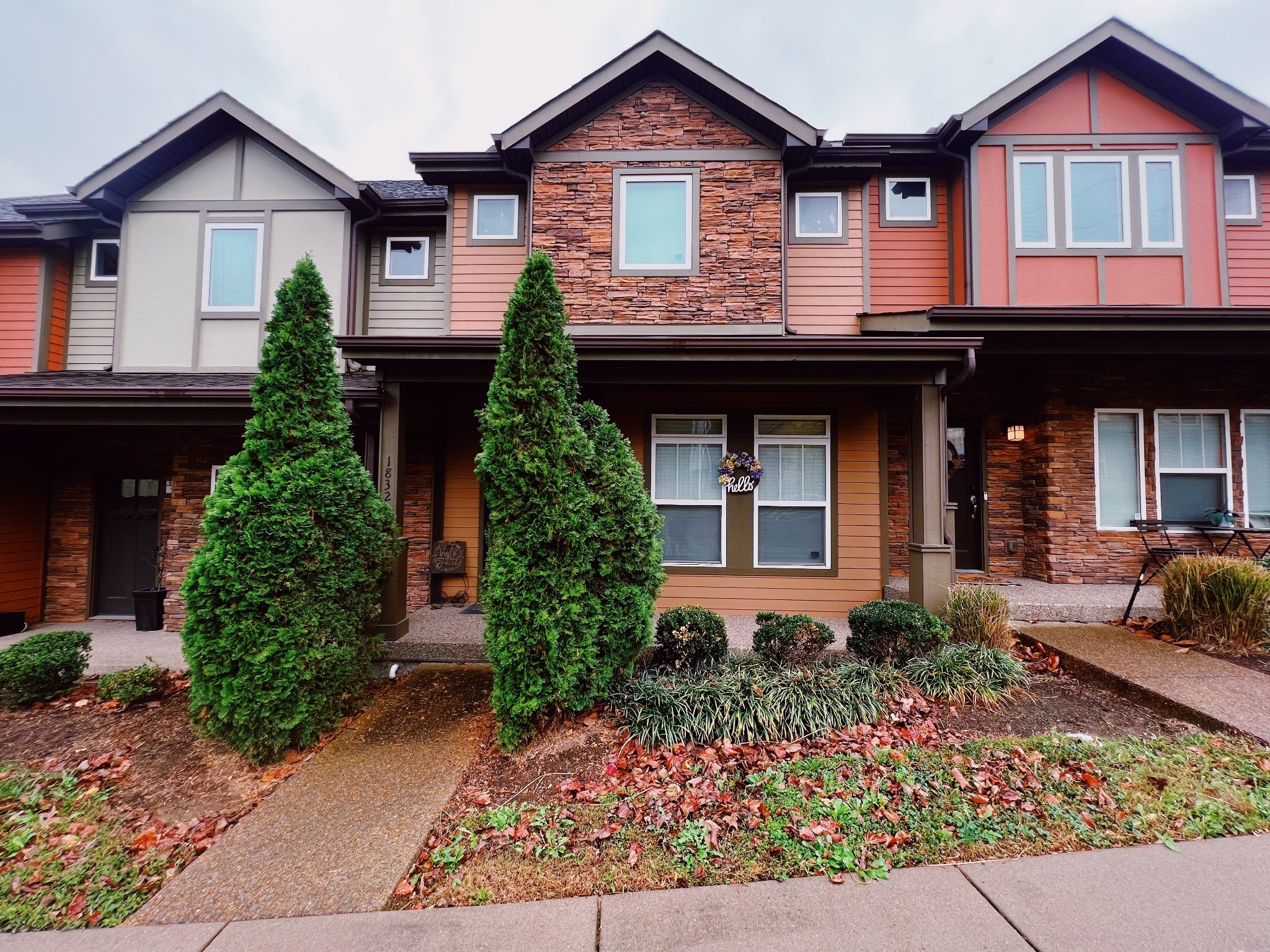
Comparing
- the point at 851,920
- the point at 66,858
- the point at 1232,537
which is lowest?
the point at 66,858

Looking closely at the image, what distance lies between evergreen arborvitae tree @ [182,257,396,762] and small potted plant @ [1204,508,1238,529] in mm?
9632

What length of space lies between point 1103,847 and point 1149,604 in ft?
15.1

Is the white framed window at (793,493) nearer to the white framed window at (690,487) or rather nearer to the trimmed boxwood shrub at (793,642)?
the white framed window at (690,487)

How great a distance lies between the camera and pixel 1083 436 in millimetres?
7035

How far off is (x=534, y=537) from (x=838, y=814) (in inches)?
91.7

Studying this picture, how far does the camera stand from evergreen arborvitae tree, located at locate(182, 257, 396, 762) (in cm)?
352

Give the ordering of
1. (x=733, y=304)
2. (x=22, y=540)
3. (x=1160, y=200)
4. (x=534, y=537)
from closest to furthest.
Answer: (x=534, y=537) → (x=733, y=304) → (x=1160, y=200) → (x=22, y=540)

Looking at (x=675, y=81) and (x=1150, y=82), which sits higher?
(x=1150, y=82)

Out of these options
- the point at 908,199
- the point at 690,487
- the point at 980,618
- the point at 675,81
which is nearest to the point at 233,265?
the point at 675,81

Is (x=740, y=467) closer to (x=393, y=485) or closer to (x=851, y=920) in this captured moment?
(x=393, y=485)

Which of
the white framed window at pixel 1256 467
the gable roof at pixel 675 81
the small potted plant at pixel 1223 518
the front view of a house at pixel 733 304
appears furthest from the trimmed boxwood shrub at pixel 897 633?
the white framed window at pixel 1256 467

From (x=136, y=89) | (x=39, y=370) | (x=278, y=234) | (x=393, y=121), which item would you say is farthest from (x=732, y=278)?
(x=393, y=121)

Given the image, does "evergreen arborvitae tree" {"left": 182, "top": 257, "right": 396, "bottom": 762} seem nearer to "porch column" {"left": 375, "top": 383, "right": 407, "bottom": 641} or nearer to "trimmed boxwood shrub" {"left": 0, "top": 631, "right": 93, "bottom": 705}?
"porch column" {"left": 375, "top": 383, "right": 407, "bottom": 641}

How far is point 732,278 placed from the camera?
659 centimetres
